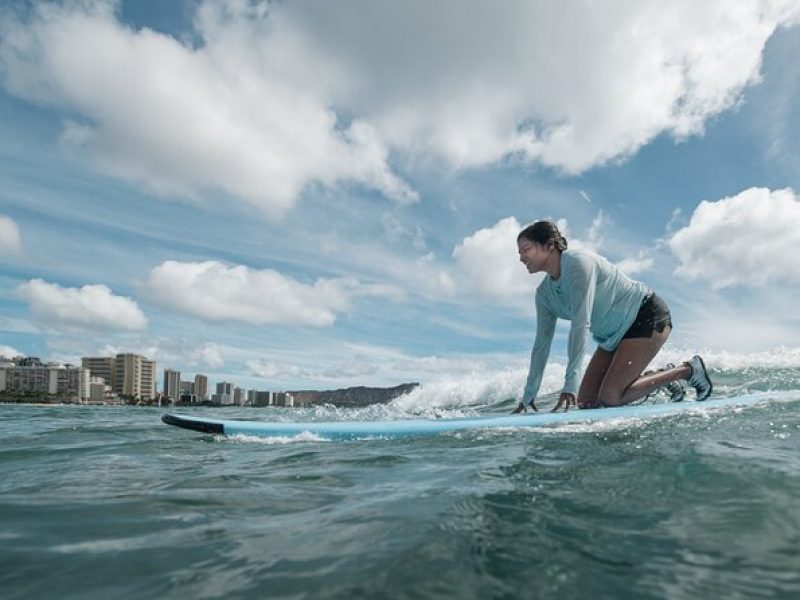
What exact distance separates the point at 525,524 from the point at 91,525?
1.94m

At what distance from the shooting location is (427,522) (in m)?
2.06

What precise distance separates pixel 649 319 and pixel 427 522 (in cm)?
454

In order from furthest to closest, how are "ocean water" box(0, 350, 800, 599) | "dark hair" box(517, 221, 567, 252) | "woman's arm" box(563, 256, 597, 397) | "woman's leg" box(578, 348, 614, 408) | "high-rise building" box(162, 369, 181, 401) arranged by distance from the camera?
"high-rise building" box(162, 369, 181, 401) < "woman's leg" box(578, 348, 614, 408) < "dark hair" box(517, 221, 567, 252) < "woman's arm" box(563, 256, 597, 397) < "ocean water" box(0, 350, 800, 599)

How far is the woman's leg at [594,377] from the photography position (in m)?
6.09

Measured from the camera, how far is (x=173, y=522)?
2293 millimetres

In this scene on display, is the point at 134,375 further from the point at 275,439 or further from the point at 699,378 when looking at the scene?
the point at 699,378

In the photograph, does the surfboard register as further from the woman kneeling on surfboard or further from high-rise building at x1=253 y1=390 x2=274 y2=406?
high-rise building at x1=253 y1=390 x2=274 y2=406

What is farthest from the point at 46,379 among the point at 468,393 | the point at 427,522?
the point at 427,522

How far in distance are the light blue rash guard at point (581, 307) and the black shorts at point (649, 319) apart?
6cm

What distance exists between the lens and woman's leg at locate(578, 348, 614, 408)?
240 inches

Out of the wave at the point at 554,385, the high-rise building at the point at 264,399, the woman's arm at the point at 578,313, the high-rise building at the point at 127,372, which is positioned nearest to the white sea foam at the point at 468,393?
the wave at the point at 554,385

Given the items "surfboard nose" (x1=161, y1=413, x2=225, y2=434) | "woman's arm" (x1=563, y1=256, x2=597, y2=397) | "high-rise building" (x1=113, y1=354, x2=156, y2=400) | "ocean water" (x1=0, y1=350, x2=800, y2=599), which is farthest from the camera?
"high-rise building" (x1=113, y1=354, x2=156, y2=400)

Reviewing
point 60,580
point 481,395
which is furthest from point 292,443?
point 481,395

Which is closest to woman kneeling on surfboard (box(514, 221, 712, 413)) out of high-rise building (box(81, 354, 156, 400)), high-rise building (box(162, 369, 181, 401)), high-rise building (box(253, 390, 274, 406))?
high-rise building (box(253, 390, 274, 406))
